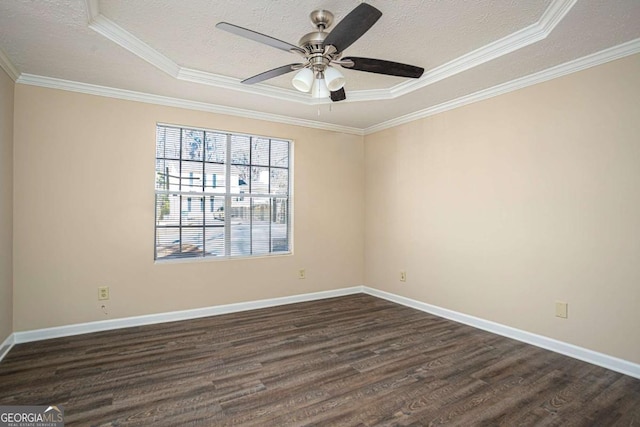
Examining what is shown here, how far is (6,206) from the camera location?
9.43 feet

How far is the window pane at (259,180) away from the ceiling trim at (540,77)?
1.93 metres

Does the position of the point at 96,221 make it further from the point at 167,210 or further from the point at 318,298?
the point at 318,298

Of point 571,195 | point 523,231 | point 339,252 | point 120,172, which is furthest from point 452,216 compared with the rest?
point 120,172

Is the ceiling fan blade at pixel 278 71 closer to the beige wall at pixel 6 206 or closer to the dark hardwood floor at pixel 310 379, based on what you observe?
the beige wall at pixel 6 206

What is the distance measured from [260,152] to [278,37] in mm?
1885

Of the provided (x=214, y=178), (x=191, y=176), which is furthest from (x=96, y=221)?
(x=214, y=178)

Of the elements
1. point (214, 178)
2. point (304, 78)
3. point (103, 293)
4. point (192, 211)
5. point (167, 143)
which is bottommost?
point (103, 293)

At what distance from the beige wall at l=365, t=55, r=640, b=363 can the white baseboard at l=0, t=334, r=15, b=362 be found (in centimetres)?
405

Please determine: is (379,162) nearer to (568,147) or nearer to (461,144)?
(461,144)

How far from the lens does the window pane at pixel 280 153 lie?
4.45 metres

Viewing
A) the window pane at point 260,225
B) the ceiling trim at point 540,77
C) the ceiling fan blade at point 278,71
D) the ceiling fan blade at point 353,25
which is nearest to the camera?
the ceiling fan blade at point 353,25

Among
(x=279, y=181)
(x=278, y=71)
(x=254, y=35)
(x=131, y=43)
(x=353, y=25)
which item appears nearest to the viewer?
(x=353, y=25)

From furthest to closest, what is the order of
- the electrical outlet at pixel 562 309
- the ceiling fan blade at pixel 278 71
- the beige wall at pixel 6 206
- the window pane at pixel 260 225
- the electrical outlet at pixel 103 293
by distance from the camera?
the window pane at pixel 260 225 < the electrical outlet at pixel 103 293 < the electrical outlet at pixel 562 309 < the beige wall at pixel 6 206 < the ceiling fan blade at pixel 278 71

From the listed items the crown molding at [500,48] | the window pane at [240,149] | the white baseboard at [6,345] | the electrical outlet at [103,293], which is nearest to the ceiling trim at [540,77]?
the crown molding at [500,48]
